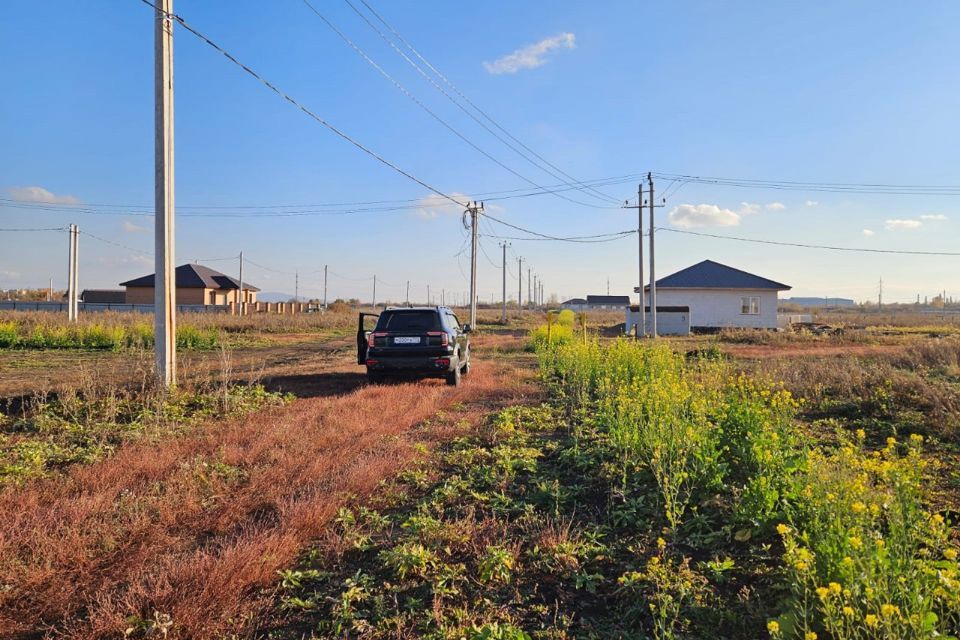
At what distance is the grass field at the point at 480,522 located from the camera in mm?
2613

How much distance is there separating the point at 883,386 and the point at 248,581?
915 cm

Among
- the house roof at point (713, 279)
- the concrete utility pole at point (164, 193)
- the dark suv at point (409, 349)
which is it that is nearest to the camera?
the concrete utility pole at point (164, 193)

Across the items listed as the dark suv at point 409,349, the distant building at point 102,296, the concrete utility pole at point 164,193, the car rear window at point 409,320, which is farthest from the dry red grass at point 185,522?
the distant building at point 102,296

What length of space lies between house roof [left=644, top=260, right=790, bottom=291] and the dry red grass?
1292 inches

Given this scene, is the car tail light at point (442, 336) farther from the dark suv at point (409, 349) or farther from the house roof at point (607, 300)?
the house roof at point (607, 300)

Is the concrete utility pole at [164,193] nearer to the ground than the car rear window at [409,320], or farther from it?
farther from it

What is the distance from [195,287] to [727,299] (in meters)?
48.5

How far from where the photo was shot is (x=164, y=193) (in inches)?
336

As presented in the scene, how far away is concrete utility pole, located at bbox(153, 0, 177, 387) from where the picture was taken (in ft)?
27.5

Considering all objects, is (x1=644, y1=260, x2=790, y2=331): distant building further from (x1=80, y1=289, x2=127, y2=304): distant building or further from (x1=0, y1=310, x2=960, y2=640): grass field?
(x1=80, y1=289, x2=127, y2=304): distant building

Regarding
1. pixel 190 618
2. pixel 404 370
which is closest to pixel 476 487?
pixel 190 618

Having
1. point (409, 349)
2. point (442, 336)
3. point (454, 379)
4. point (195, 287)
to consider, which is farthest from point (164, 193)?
point (195, 287)

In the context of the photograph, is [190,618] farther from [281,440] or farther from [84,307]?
[84,307]

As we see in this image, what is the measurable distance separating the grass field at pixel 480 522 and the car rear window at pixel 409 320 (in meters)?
2.82
